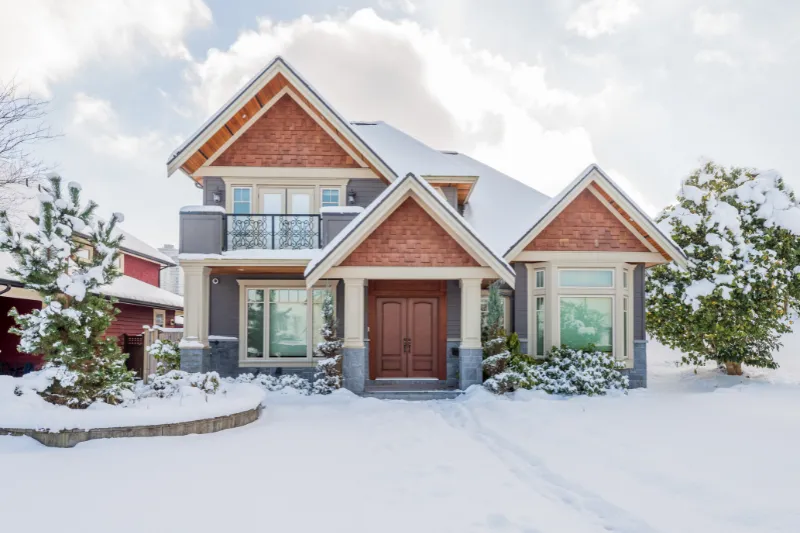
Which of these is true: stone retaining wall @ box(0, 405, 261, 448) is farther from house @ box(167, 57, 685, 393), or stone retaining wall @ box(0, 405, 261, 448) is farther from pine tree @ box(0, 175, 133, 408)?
house @ box(167, 57, 685, 393)

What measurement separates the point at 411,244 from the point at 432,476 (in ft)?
20.6

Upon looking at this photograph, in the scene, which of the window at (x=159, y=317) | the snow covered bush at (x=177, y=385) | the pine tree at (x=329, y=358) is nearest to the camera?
the snow covered bush at (x=177, y=385)

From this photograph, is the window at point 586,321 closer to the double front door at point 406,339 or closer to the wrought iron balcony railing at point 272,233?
the double front door at point 406,339

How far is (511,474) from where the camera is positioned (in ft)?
19.5

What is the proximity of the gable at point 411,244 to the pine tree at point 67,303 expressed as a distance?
16.0 feet

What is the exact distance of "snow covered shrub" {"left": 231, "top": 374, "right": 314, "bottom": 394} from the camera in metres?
12.2

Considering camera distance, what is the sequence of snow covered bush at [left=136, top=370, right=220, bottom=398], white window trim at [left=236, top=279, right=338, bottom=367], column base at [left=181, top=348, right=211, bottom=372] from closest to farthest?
1. snow covered bush at [left=136, top=370, right=220, bottom=398]
2. column base at [left=181, top=348, right=211, bottom=372]
3. white window trim at [left=236, top=279, right=338, bottom=367]

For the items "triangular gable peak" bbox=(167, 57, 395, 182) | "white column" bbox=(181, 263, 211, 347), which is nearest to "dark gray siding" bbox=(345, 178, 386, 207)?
"triangular gable peak" bbox=(167, 57, 395, 182)

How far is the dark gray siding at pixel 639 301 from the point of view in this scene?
12.9 metres

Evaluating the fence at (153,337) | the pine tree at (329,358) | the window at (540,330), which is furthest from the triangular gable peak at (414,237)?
the fence at (153,337)

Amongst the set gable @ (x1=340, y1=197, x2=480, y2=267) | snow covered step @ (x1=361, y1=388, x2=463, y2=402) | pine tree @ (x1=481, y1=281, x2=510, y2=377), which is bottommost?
snow covered step @ (x1=361, y1=388, x2=463, y2=402)

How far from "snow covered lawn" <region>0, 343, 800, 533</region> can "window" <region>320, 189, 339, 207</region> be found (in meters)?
5.91

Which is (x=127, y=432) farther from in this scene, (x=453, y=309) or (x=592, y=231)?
(x=592, y=231)

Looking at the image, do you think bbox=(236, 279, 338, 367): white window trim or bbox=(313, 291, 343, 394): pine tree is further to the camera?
bbox=(236, 279, 338, 367): white window trim
